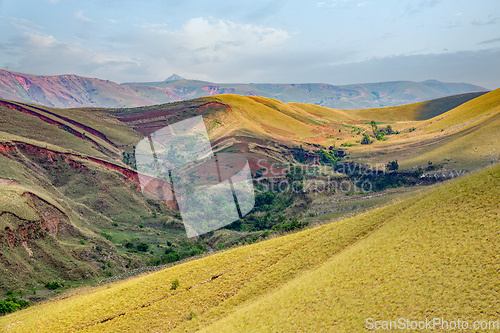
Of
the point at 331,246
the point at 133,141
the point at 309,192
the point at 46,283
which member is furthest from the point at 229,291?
the point at 133,141

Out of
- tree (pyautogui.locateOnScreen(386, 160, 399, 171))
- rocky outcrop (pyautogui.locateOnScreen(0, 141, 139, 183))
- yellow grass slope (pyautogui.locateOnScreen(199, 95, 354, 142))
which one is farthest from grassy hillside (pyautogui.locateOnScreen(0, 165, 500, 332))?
yellow grass slope (pyautogui.locateOnScreen(199, 95, 354, 142))

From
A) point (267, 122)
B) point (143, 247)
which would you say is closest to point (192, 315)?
point (143, 247)

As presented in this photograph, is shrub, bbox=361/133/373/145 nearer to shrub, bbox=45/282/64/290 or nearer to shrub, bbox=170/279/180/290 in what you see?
shrub, bbox=45/282/64/290

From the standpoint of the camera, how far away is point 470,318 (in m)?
11.5

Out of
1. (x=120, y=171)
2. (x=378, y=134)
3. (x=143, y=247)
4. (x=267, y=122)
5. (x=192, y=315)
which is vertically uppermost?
(x=267, y=122)

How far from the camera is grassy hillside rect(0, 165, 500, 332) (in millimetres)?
13164

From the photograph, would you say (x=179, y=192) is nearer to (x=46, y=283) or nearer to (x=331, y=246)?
(x=46, y=283)

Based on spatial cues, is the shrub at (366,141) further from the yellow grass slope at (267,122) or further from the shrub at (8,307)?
the shrub at (8,307)

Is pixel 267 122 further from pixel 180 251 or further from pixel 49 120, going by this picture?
pixel 180 251

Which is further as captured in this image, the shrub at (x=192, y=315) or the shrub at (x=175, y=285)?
the shrub at (x=175, y=285)

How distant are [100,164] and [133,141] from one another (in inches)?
1414

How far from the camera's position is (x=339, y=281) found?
15859 millimetres

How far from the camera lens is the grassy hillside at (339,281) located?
13.2 m

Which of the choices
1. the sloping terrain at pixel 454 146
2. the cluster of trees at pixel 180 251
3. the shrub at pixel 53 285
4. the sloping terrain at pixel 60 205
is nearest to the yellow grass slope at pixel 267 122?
the sloping terrain at pixel 454 146
